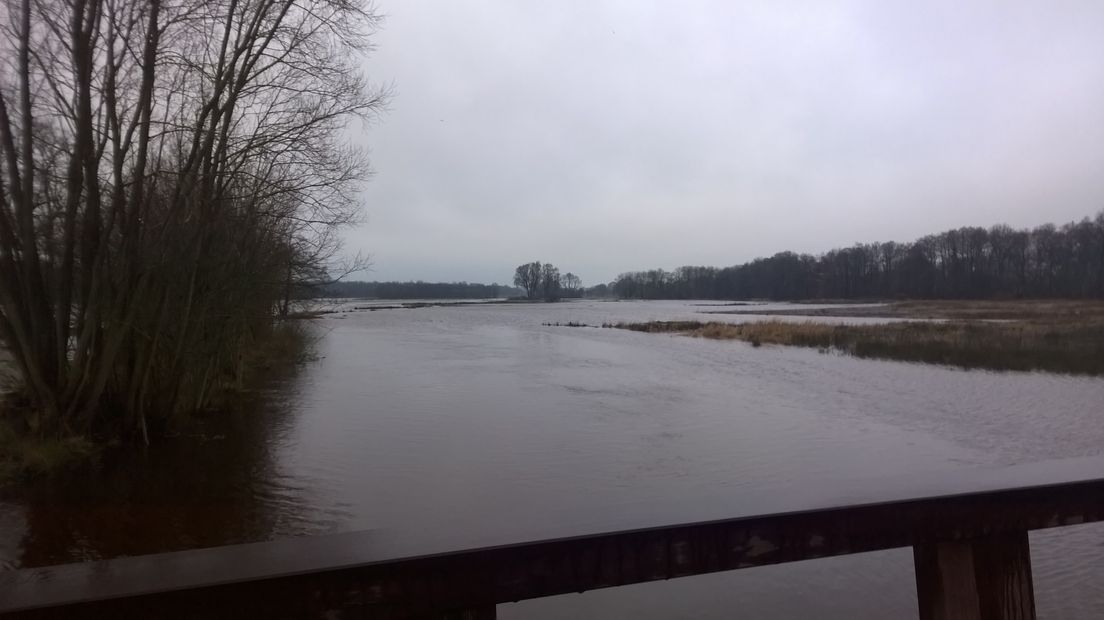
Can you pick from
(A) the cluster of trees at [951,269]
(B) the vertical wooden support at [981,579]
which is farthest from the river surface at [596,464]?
(A) the cluster of trees at [951,269]

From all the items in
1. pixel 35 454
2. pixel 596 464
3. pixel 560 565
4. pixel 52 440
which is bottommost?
pixel 596 464

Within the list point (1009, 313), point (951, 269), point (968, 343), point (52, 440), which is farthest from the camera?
point (951, 269)

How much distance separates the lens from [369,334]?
52969mm

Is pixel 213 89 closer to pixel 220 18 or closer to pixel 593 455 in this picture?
pixel 220 18

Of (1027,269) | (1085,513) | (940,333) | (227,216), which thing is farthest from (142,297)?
(1027,269)

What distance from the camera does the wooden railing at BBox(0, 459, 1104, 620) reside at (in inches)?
65.2

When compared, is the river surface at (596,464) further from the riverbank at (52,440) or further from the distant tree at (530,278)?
the distant tree at (530,278)

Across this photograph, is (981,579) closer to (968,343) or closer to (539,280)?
(968,343)

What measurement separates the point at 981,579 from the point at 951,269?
407 feet

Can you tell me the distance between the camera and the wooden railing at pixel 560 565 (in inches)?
65.2

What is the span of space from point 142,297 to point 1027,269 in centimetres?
11652

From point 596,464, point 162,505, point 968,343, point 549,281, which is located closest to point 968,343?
point 968,343

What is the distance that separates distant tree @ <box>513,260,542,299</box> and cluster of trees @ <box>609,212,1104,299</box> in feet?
154

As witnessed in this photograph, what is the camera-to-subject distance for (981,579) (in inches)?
94.5
